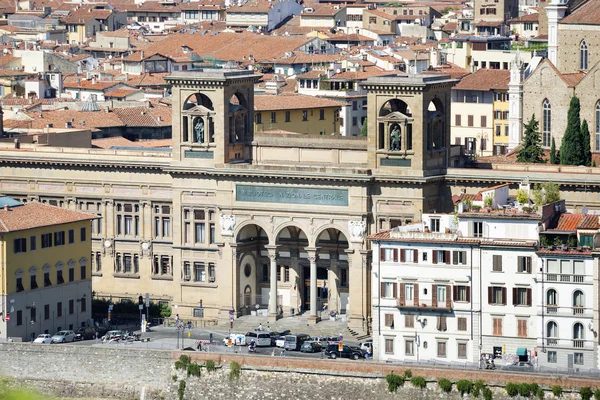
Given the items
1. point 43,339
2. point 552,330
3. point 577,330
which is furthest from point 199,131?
point 577,330

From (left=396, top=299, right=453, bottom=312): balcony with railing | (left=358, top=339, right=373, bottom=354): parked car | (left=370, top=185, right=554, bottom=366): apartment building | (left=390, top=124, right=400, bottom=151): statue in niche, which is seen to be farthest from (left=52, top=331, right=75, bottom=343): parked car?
(left=390, top=124, right=400, bottom=151): statue in niche

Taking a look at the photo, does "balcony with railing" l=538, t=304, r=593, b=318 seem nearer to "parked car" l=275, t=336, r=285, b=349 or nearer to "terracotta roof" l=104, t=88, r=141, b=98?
"parked car" l=275, t=336, r=285, b=349

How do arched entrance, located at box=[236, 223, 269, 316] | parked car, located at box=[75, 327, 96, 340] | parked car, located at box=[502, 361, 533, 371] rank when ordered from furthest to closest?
arched entrance, located at box=[236, 223, 269, 316], parked car, located at box=[75, 327, 96, 340], parked car, located at box=[502, 361, 533, 371]

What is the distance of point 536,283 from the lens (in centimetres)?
9350

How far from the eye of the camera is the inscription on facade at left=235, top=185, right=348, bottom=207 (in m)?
106

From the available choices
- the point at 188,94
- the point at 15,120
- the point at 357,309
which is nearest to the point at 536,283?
the point at 357,309

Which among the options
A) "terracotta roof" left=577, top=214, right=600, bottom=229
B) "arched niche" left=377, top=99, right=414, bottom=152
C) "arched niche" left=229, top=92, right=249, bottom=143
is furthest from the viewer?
"arched niche" left=229, top=92, right=249, bottom=143

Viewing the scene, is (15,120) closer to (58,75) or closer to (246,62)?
(58,75)

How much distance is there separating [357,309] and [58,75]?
→ 7936cm

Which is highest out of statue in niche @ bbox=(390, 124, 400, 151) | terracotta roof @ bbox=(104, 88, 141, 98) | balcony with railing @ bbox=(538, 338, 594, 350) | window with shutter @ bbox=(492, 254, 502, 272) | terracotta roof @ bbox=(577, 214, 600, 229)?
terracotta roof @ bbox=(104, 88, 141, 98)

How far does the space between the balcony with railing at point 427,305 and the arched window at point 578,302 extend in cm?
515

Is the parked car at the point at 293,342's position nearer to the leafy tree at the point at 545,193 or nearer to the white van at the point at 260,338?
the white van at the point at 260,338

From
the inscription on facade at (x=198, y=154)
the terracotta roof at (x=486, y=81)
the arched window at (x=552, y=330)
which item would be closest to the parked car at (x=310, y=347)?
the arched window at (x=552, y=330)

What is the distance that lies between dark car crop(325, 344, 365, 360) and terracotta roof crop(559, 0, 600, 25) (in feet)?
178
